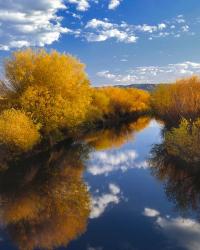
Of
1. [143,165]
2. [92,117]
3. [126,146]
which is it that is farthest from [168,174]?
[92,117]

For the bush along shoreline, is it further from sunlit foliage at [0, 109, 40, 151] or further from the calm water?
the calm water

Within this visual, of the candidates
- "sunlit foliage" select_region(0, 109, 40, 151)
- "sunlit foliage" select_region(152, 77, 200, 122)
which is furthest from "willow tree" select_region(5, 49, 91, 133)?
"sunlit foliage" select_region(152, 77, 200, 122)

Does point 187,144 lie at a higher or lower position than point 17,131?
lower

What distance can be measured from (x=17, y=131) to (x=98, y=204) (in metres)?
11.2

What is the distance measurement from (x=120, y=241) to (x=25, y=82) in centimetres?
2484

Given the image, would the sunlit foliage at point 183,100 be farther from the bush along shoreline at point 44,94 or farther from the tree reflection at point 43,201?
the tree reflection at point 43,201

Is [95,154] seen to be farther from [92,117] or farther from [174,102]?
[92,117]

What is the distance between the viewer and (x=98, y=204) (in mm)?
21719

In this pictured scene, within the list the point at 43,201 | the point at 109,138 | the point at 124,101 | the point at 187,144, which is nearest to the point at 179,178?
the point at 187,144

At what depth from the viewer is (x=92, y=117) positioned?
5566 centimetres

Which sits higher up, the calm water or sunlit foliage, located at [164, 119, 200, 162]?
sunlit foliage, located at [164, 119, 200, 162]

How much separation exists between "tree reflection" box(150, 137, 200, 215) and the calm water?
0.19 ft

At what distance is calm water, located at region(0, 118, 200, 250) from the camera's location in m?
16.9

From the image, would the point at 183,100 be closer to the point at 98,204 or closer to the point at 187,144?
the point at 187,144
